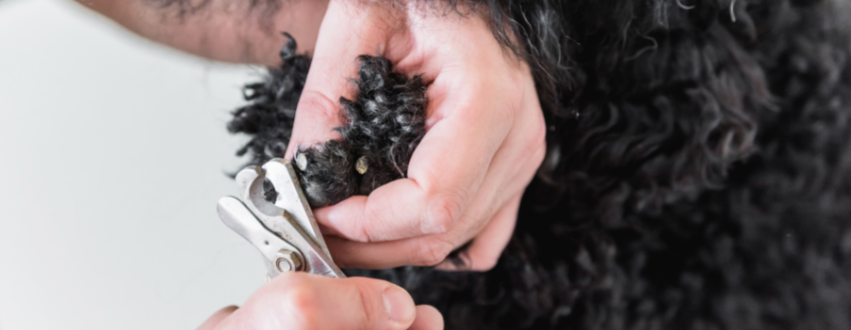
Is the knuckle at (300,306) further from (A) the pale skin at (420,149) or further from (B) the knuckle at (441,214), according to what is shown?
(B) the knuckle at (441,214)

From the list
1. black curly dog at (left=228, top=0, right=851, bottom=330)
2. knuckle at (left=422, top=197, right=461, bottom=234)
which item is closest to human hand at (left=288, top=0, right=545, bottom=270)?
knuckle at (left=422, top=197, right=461, bottom=234)

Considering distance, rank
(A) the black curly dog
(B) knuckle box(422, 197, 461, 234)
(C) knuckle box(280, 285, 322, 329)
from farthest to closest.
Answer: (A) the black curly dog → (B) knuckle box(422, 197, 461, 234) → (C) knuckle box(280, 285, 322, 329)

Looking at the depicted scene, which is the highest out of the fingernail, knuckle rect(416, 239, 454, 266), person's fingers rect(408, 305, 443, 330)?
the fingernail

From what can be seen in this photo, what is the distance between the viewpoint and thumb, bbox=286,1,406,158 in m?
0.52

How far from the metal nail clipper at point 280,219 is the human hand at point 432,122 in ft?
0.08

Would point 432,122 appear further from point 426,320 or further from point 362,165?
point 426,320

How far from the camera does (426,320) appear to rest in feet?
1.61

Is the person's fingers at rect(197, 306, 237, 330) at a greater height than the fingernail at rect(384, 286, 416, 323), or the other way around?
the fingernail at rect(384, 286, 416, 323)

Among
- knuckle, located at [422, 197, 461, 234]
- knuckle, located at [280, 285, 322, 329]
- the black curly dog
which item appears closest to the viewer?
knuckle, located at [280, 285, 322, 329]

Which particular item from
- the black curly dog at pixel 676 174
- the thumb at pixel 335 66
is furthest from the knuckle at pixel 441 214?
the black curly dog at pixel 676 174

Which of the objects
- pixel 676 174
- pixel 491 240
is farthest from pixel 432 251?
pixel 676 174

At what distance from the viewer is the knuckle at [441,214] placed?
0.46m

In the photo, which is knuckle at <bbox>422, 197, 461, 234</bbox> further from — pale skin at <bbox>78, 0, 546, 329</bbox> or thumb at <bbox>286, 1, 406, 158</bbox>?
thumb at <bbox>286, 1, 406, 158</bbox>

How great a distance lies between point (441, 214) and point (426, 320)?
0.34 ft
